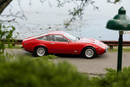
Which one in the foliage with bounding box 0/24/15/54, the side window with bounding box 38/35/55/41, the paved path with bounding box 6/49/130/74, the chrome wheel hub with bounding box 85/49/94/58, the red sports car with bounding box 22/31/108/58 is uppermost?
the foliage with bounding box 0/24/15/54

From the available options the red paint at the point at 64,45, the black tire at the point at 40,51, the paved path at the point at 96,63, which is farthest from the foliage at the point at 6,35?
the black tire at the point at 40,51

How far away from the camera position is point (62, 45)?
38.2 ft

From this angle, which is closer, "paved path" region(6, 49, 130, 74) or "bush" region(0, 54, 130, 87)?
"bush" region(0, 54, 130, 87)

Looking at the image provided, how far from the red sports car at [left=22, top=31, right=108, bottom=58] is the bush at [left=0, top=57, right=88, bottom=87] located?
1022 centimetres

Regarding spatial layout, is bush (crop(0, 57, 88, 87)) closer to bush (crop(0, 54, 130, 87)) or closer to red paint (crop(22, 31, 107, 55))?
bush (crop(0, 54, 130, 87))

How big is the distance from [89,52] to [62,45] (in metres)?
1.41

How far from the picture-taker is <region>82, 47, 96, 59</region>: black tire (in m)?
11.5

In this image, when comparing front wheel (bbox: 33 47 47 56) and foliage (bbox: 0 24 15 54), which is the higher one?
foliage (bbox: 0 24 15 54)

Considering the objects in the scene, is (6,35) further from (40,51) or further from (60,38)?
(40,51)

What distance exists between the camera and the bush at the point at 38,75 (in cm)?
118

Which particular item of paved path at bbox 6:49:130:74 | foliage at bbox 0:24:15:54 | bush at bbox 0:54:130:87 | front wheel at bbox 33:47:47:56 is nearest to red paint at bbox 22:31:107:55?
front wheel at bbox 33:47:47:56

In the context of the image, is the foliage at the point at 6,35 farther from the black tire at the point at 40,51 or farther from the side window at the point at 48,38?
the black tire at the point at 40,51

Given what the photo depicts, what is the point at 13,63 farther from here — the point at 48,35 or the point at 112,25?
the point at 48,35

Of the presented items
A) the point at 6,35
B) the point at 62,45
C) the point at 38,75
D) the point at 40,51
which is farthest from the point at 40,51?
the point at 38,75
